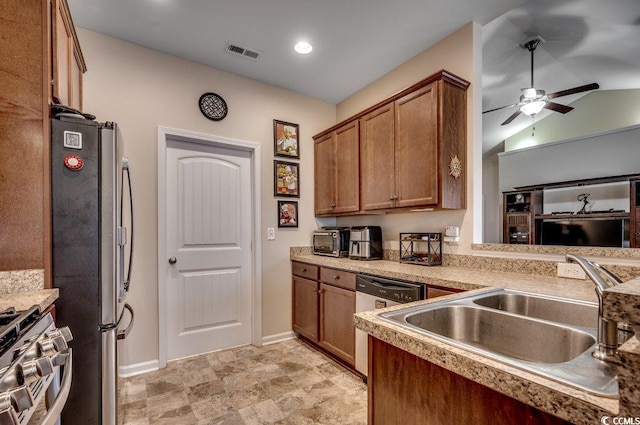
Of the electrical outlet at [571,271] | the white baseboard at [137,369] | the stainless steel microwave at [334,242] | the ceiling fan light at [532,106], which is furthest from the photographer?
the ceiling fan light at [532,106]

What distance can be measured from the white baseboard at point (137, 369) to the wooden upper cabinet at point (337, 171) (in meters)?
2.12

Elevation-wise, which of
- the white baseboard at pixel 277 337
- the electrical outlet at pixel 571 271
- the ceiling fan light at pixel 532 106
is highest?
the ceiling fan light at pixel 532 106

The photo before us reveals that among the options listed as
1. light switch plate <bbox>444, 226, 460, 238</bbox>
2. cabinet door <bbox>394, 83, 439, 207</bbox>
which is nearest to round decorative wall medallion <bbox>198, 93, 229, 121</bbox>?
cabinet door <bbox>394, 83, 439, 207</bbox>

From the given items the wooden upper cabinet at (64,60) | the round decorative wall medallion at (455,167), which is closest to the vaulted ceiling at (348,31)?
the wooden upper cabinet at (64,60)

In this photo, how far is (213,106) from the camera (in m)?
2.95

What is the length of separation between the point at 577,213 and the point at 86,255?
6710 mm

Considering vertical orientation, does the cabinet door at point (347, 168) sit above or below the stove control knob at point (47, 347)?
above

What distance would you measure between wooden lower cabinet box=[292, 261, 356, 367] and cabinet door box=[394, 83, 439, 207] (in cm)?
83

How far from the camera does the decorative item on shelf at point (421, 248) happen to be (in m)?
2.46

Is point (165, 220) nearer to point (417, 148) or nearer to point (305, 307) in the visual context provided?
point (305, 307)

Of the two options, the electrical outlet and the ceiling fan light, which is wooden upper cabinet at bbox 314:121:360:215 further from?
the ceiling fan light

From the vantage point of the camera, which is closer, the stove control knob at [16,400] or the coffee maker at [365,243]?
the stove control knob at [16,400]

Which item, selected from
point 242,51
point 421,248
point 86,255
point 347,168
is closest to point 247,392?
point 86,255

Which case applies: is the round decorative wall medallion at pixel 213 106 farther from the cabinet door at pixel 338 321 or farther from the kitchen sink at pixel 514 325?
the kitchen sink at pixel 514 325
